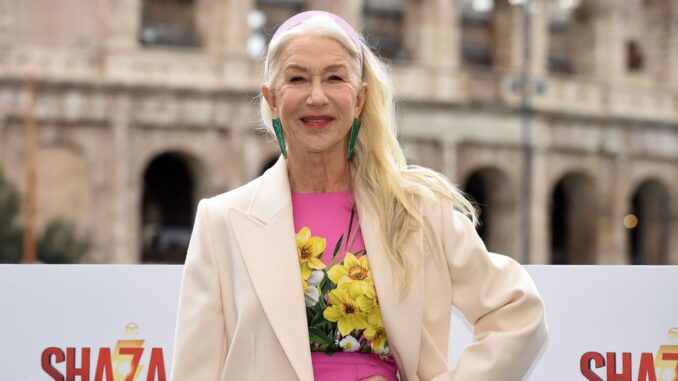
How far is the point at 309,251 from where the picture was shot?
416cm

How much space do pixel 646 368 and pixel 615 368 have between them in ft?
0.42

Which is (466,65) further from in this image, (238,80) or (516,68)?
(238,80)

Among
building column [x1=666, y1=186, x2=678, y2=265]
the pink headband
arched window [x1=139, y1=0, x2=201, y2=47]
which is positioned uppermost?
arched window [x1=139, y1=0, x2=201, y2=47]

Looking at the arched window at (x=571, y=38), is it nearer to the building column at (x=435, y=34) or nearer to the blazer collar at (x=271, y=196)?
the building column at (x=435, y=34)

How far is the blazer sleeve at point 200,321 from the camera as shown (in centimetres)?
409

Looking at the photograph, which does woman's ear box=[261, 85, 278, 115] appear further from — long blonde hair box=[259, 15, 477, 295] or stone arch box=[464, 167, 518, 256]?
stone arch box=[464, 167, 518, 256]

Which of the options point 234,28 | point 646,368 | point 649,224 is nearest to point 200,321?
point 646,368

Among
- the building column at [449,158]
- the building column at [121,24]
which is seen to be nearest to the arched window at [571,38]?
the building column at [449,158]

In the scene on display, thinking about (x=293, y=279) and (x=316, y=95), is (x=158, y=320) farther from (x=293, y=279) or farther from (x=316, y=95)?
(x=316, y=95)

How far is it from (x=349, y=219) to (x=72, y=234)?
106 feet

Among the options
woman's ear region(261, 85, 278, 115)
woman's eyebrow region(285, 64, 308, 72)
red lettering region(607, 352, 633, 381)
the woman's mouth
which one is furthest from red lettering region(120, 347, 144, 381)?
red lettering region(607, 352, 633, 381)

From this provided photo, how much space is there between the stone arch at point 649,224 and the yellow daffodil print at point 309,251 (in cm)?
4144

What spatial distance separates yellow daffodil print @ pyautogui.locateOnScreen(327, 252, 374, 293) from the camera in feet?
13.5

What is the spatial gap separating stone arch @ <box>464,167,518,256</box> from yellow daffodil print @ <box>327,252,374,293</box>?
37.5 m
